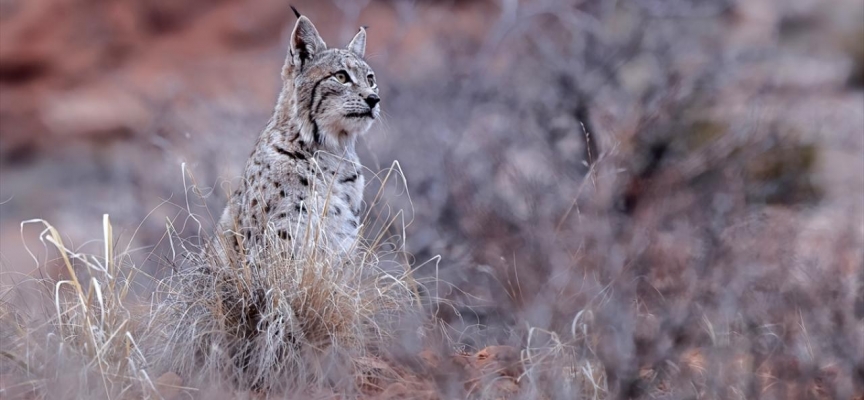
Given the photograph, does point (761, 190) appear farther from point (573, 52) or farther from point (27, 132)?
point (27, 132)

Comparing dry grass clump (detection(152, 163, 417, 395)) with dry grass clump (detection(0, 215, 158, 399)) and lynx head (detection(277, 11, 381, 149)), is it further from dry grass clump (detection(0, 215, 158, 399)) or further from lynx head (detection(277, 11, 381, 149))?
lynx head (detection(277, 11, 381, 149))

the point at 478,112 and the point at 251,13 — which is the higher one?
the point at 478,112

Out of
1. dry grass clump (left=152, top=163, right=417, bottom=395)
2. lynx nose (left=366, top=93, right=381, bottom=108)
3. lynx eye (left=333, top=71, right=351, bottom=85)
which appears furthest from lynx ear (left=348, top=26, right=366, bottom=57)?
dry grass clump (left=152, top=163, right=417, bottom=395)

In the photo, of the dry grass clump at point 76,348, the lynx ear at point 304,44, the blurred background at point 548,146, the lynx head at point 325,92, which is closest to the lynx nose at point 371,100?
the lynx head at point 325,92

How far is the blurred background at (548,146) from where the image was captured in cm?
482

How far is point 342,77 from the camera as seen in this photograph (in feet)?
23.2

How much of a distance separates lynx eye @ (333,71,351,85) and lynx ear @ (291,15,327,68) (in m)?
0.21

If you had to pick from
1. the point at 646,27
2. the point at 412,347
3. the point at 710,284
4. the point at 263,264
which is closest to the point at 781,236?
the point at 710,284

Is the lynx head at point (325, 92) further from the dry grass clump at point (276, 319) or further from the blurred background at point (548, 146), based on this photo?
the dry grass clump at point (276, 319)

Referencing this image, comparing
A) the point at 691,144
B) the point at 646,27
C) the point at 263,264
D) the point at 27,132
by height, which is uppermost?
the point at 263,264

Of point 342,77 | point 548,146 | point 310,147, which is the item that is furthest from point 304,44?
point 548,146

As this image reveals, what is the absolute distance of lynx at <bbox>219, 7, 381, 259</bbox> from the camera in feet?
21.5

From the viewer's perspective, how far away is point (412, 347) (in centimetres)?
489

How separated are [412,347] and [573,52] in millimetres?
6912
